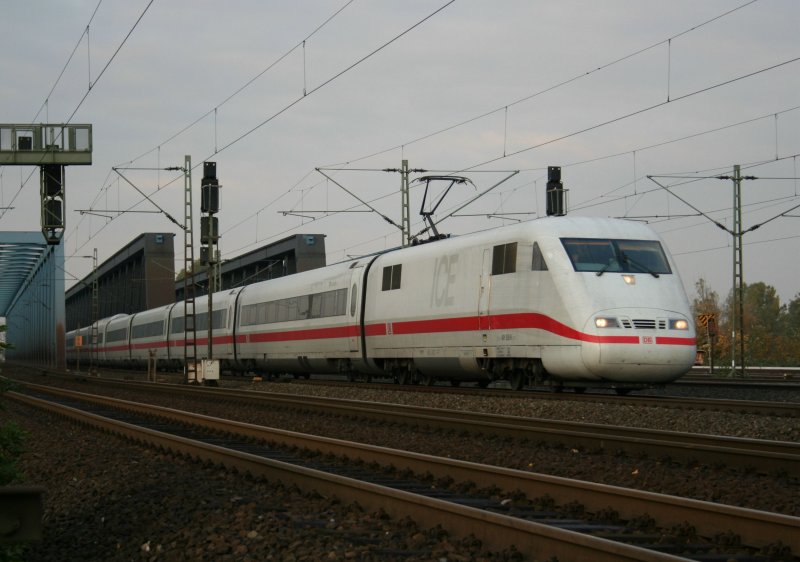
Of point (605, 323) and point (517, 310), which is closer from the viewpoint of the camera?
point (605, 323)

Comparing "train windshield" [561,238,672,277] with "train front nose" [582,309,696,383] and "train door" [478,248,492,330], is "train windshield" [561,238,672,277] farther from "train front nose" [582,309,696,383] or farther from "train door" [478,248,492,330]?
"train door" [478,248,492,330]

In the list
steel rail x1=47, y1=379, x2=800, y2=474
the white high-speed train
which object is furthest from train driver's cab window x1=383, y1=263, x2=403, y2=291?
steel rail x1=47, y1=379, x2=800, y2=474

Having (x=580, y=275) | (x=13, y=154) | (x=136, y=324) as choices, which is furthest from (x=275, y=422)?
(x=136, y=324)

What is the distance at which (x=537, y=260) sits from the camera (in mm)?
18828

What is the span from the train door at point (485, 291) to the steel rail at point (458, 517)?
9.45 meters

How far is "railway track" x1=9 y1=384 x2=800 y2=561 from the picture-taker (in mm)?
6137

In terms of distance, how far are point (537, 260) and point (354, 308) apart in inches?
353

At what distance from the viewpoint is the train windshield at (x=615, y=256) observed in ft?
60.0

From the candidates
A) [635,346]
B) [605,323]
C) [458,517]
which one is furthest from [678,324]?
[458,517]

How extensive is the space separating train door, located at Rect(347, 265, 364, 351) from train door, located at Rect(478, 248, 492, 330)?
6.62 meters

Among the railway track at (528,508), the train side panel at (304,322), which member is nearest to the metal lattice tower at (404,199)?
the train side panel at (304,322)

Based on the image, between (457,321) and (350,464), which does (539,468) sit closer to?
(350,464)

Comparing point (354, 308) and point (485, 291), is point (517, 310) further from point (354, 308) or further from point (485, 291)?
point (354, 308)

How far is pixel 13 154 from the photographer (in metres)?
37.4
